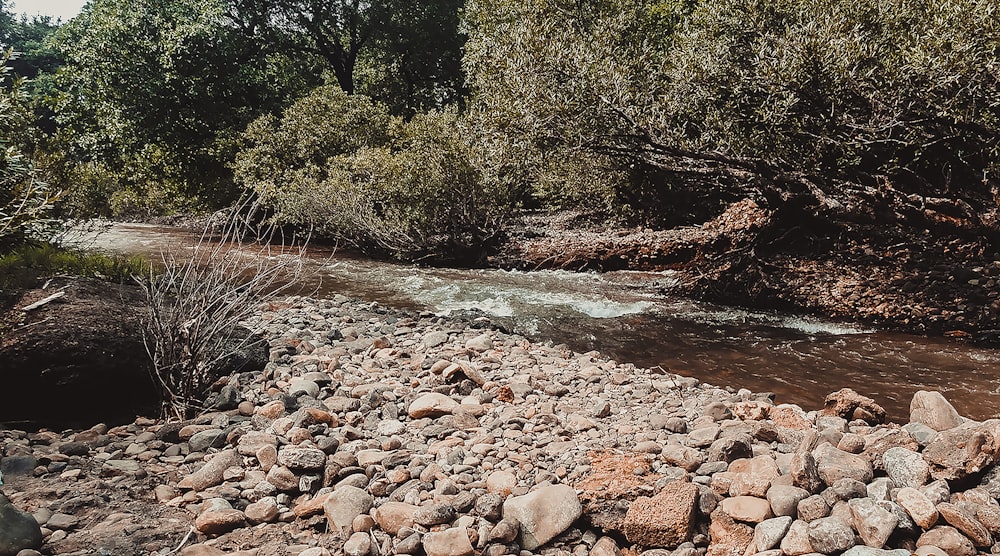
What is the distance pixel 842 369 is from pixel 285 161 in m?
20.4

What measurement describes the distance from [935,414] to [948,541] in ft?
6.55

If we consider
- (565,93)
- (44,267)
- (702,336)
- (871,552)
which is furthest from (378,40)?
(871,552)

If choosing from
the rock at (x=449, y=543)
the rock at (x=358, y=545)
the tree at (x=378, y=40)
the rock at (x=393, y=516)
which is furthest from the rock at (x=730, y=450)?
the tree at (x=378, y=40)

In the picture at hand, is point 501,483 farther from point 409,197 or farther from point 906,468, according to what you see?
point 409,197

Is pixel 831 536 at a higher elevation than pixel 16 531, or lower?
higher

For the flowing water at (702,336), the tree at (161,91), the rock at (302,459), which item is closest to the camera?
the rock at (302,459)

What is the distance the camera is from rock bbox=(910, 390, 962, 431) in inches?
184

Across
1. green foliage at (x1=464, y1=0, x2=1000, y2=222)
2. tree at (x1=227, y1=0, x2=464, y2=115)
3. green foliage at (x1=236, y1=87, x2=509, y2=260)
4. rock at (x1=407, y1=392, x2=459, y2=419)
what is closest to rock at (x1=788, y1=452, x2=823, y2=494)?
rock at (x1=407, y1=392, x2=459, y2=419)

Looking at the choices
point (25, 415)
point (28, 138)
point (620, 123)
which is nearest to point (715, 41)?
point (620, 123)

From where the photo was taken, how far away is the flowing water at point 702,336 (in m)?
7.15

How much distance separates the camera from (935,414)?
15.5ft

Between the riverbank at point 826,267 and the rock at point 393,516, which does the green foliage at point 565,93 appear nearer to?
the riverbank at point 826,267

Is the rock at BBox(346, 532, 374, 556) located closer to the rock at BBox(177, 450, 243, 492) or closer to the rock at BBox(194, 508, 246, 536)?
the rock at BBox(194, 508, 246, 536)

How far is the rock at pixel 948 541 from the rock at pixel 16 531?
5.00 m
